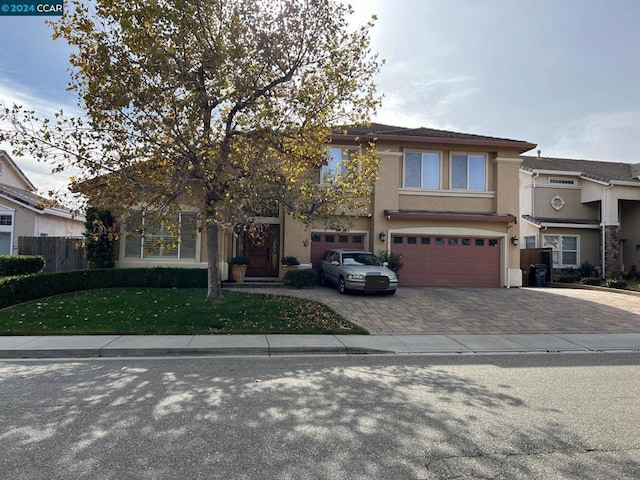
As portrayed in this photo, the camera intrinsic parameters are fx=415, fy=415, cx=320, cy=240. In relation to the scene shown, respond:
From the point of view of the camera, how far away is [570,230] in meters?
23.1

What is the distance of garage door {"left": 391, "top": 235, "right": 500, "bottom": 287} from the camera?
17.7 metres

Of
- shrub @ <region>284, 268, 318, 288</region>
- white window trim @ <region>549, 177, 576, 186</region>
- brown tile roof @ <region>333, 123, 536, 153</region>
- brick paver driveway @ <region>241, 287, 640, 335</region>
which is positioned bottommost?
brick paver driveway @ <region>241, 287, 640, 335</region>

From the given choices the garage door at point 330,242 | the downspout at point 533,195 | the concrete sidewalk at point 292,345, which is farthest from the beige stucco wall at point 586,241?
the concrete sidewalk at point 292,345

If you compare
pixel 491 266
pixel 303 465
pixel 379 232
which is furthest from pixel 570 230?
pixel 303 465

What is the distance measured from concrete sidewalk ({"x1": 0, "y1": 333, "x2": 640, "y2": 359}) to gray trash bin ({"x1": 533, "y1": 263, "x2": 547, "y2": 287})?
35.5 feet

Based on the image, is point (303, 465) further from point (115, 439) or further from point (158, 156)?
point (158, 156)

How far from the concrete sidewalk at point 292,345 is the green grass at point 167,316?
1.36 ft

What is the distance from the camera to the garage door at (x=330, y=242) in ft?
57.5

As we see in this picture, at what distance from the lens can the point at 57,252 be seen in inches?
647

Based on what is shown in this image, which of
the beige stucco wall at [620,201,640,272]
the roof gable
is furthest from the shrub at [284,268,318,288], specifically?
the beige stucco wall at [620,201,640,272]

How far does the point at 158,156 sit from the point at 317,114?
3993 millimetres

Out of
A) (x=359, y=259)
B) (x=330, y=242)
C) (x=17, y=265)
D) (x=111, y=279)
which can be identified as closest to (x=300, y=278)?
(x=359, y=259)

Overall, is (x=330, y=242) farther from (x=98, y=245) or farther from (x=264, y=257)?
(x=98, y=245)

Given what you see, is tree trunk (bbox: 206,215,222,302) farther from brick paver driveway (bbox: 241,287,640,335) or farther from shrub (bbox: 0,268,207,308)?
shrub (bbox: 0,268,207,308)
